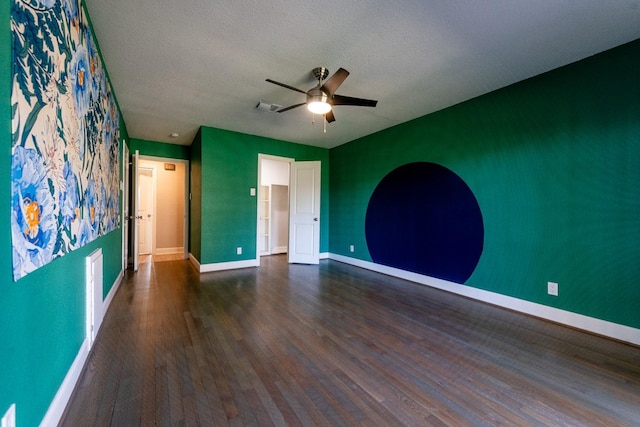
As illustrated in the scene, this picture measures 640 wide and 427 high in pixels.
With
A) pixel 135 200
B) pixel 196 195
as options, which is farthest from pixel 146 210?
pixel 196 195

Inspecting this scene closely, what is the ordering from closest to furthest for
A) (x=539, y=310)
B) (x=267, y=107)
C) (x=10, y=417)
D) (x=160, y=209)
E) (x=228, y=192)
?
(x=10, y=417), (x=539, y=310), (x=267, y=107), (x=228, y=192), (x=160, y=209)

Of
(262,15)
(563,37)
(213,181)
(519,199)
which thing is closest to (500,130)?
(519,199)

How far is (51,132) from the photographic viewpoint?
123cm

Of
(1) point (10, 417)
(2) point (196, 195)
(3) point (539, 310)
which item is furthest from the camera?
(2) point (196, 195)

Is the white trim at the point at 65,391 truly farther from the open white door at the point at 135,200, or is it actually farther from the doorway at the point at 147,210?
the doorway at the point at 147,210

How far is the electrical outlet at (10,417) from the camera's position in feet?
2.84

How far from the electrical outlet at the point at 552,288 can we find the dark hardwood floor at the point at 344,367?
1.15 ft

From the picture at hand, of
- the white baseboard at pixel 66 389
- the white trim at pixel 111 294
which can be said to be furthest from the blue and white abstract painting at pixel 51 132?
the white trim at pixel 111 294

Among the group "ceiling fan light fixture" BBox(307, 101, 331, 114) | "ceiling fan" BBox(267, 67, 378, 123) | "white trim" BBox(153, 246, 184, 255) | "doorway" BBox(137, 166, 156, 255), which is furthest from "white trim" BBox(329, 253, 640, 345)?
"doorway" BBox(137, 166, 156, 255)

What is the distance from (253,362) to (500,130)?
352 centimetres

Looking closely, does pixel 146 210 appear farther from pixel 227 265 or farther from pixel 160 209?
pixel 227 265

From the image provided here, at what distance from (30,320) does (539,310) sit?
390 centimetres

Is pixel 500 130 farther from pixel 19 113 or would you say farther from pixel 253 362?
pixel 19 113

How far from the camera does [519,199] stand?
2.88 metres
